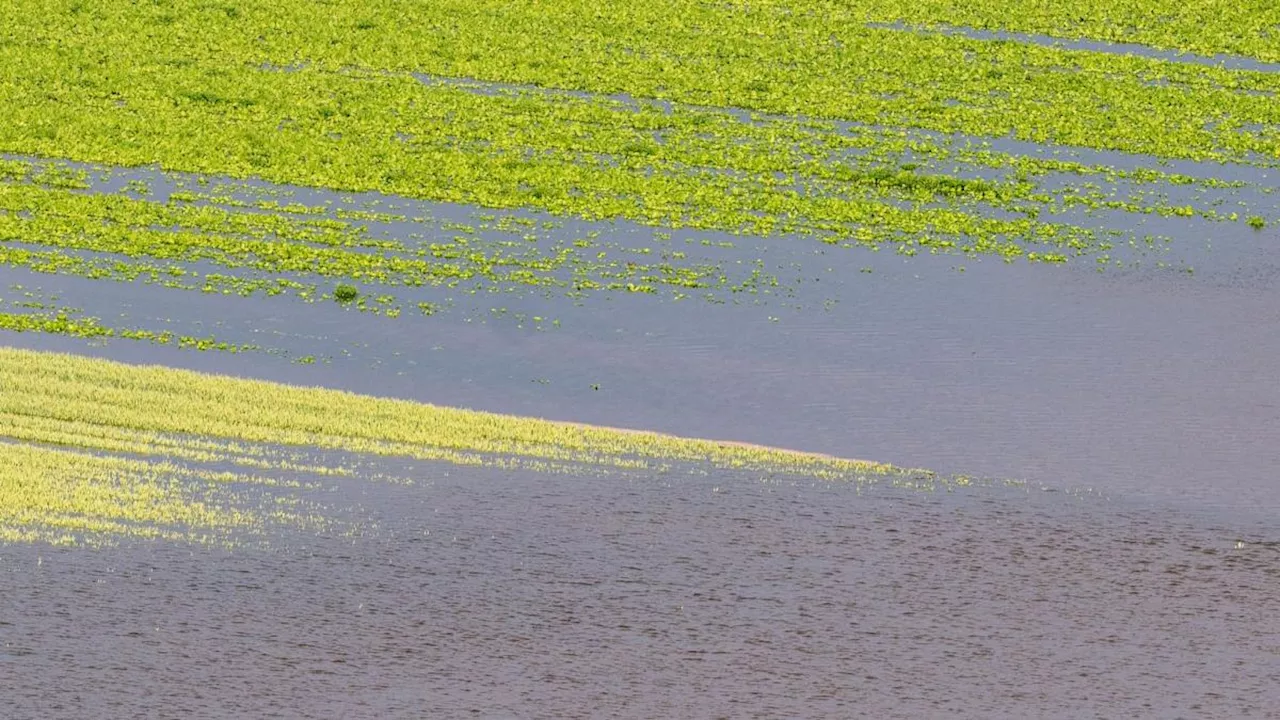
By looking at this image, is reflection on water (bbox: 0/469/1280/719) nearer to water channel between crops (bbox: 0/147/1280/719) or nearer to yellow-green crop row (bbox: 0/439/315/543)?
water channel between crops (bbox: 0/147/1280/719)

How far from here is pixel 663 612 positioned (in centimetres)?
2361

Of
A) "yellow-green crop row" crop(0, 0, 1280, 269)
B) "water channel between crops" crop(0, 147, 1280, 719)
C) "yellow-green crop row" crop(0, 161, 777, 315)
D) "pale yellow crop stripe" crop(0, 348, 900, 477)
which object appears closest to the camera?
"water channel between crops" crop(0, 147, 1280, 719)

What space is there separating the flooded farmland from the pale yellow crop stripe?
11 cm

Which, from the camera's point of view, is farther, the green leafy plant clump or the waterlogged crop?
the green leafy plant clump

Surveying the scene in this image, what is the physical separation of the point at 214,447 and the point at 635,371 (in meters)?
8.26

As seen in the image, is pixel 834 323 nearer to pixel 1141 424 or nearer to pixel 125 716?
pixel 1141 424

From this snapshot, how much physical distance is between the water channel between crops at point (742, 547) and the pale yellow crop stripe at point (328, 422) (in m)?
0.88

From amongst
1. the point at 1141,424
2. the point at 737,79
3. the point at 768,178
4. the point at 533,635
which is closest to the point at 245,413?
the point at 533,635

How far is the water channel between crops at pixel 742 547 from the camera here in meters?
21.7

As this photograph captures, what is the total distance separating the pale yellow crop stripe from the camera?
95.5 feet

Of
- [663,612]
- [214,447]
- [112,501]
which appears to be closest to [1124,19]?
[214,447]

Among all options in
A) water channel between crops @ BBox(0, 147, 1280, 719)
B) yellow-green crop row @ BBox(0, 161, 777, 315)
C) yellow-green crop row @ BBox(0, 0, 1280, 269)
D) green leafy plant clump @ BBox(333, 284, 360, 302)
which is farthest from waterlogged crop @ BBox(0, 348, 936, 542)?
yellow-green crop row @ BBox(0, 0, 1280, 269)

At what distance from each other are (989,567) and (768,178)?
74.8ft

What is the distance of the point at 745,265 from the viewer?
40531mm
